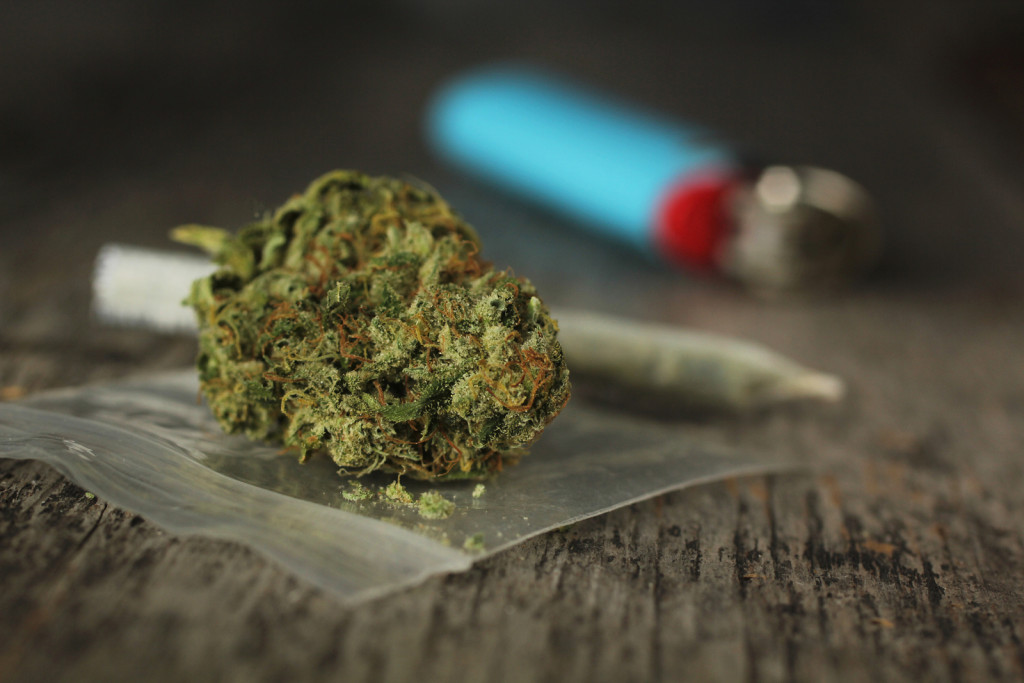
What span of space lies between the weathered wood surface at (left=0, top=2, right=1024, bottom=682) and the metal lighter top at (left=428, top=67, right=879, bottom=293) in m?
0.08

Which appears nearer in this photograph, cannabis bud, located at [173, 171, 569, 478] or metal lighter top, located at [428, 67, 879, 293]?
cannabis bud, located at [173, 171, 569, 478]

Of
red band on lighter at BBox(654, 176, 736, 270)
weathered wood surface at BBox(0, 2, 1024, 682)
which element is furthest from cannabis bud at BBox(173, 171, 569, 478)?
red band on lighter at BBox(654, 176, 736, 270)

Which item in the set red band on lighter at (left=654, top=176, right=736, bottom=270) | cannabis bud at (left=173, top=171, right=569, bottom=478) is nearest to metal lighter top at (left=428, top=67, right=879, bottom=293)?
red band on lighter at (left=654, top=176, right=736, bottom=270)

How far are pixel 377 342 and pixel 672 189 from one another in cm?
86

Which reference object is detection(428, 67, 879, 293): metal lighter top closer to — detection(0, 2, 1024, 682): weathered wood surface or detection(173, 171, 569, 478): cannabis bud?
detection(0, 2, 1024, 682): weathered wood surface

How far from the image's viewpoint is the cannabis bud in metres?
0.68

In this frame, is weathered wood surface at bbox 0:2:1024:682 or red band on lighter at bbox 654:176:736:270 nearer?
weathered wood surface at bbox 0:2:1024:682

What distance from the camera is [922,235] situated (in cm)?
179

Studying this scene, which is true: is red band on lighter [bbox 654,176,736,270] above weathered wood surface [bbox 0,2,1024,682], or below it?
above

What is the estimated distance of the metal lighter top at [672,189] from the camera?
1396 millimetres

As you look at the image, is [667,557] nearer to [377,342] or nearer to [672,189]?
[377,342]

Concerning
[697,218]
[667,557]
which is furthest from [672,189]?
[667,557]

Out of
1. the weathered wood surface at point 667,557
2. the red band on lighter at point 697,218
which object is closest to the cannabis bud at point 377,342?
the weathered wood surface at point 667,557

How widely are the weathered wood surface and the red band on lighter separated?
3.4 inches
